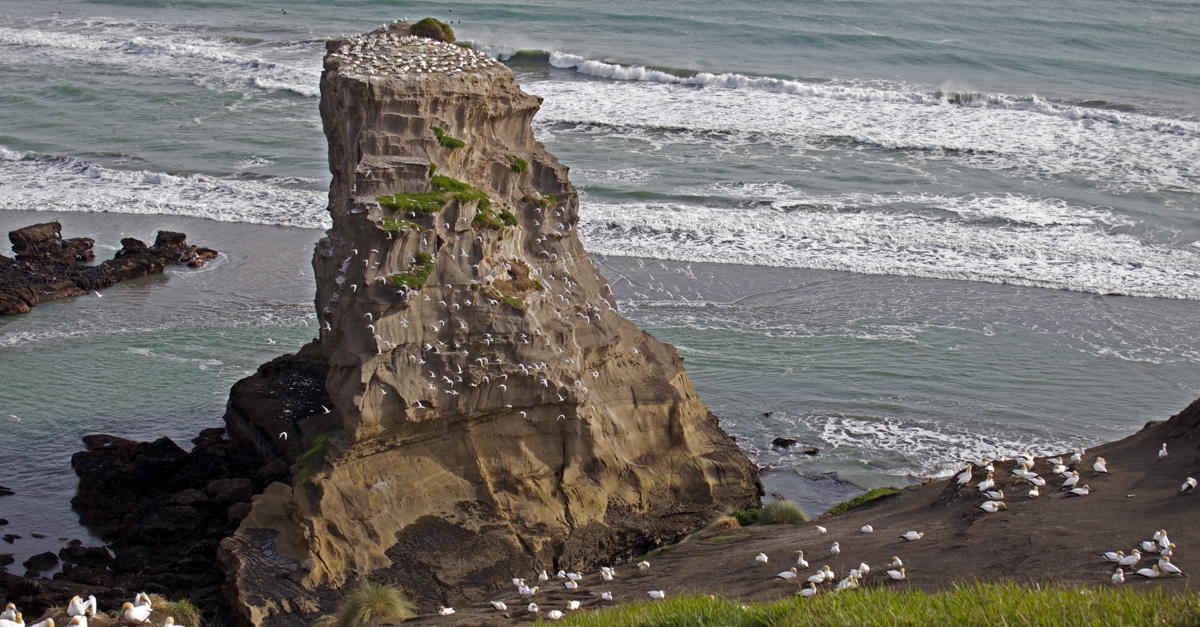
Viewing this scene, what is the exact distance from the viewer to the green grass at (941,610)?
311 inches

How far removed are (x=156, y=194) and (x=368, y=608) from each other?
22.8 meters

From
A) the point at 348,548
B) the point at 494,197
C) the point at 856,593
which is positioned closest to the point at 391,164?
the point at 494,197

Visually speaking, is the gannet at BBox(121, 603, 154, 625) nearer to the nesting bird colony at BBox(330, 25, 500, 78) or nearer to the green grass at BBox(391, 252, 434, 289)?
the green grass at BBox(391, 252, 434, 289)

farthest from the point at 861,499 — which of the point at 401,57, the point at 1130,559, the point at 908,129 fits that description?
the point at 908,129

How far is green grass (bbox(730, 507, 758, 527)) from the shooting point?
48.6 ft

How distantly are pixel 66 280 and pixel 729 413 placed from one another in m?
14.2

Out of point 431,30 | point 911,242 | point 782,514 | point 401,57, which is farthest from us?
point 911,242

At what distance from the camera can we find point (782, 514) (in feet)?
47.7

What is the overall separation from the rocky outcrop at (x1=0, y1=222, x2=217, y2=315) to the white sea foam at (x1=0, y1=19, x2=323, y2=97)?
707 inches

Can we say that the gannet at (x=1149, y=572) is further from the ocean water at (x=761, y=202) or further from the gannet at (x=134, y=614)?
the gannet at (x=134, y=614)

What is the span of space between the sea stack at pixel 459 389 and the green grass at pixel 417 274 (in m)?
0.02

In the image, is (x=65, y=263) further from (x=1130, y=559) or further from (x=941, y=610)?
(x=1130, y=559)

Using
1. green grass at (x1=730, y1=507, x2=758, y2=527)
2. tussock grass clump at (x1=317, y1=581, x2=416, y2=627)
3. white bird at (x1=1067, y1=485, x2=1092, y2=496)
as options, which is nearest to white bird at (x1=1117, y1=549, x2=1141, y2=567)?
white bird at (x1=1067, y1=485, x2=1092, y2=496)

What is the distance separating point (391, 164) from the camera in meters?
13.7
